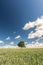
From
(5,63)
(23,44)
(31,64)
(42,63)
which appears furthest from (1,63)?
(23,44)

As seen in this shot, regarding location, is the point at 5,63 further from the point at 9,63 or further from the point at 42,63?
→ the point at 42,63

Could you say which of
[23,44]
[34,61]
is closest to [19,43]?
[23,44]

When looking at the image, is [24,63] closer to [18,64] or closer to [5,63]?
[18,64]

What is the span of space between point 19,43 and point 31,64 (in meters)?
66.7

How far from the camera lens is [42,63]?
17.4m

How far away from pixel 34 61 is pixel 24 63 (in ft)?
4.36

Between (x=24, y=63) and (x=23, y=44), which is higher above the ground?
(x=23, y=44)

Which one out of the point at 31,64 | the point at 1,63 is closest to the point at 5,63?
the point at 1,63

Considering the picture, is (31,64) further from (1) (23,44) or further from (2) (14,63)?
(1) (23,44)

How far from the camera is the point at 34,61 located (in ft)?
59.7

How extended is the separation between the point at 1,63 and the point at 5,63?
1.63 feet

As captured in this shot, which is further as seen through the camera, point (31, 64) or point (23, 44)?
point (23, 44)

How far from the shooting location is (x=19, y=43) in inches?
3307

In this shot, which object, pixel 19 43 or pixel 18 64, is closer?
pixel 18 64
